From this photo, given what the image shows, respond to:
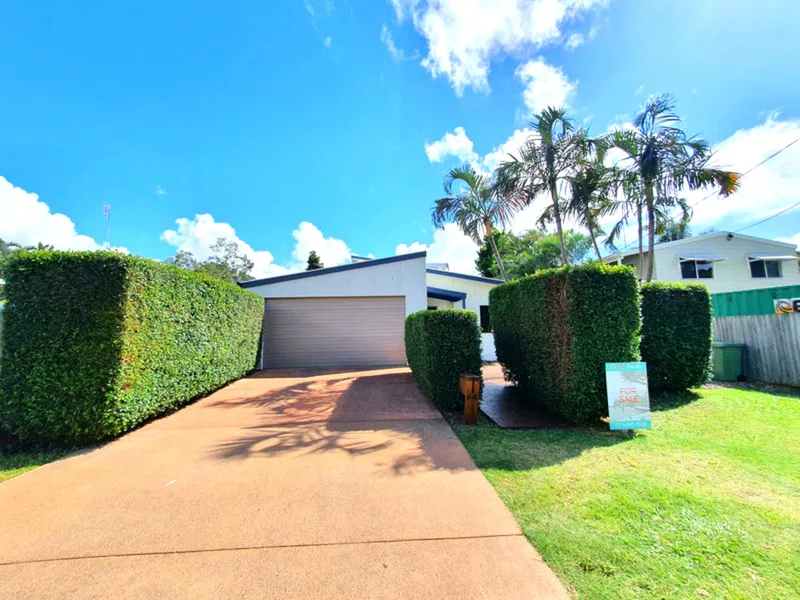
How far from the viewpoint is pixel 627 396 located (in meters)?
4.32

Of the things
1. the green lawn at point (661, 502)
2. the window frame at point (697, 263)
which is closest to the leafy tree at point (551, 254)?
Result: the window frame at point (697, 263)

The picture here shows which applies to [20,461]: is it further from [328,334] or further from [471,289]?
[471,289]

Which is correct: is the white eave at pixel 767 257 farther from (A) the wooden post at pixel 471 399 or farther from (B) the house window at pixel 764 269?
(A) the wooden post at pixel 471 399

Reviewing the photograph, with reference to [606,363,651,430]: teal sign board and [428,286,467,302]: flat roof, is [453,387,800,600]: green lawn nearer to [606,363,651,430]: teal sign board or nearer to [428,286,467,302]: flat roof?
[606,363,651,430]: teal sign board

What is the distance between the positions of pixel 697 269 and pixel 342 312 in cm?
1793

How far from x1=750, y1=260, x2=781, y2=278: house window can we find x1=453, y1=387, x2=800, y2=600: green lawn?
57.5 feet

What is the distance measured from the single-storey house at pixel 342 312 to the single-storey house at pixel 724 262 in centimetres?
1204

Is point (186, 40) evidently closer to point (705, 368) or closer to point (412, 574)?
point (412, 574)

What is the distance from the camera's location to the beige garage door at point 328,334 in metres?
11.4

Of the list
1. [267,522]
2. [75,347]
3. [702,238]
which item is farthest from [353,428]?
[702,238]

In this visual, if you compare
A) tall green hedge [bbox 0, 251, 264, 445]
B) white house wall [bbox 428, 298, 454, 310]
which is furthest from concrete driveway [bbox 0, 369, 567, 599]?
white house wall [bbox 428, 298, 454, 310]

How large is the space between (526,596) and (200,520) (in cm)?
242

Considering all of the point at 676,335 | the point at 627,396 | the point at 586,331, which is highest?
the point at 586,331

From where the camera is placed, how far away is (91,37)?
648 centimetres
